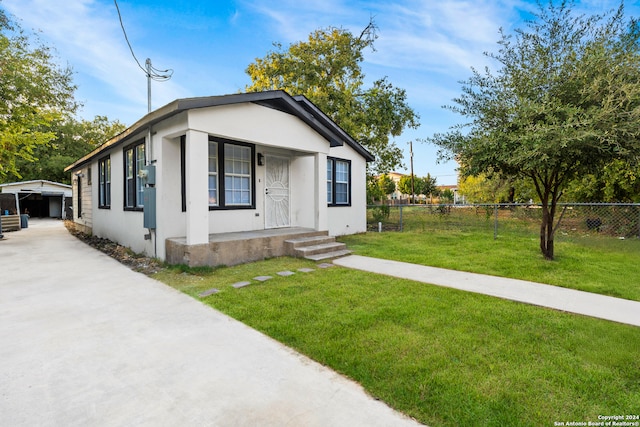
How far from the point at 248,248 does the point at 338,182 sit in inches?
196

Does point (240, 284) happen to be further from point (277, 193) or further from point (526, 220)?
point (526, 220)

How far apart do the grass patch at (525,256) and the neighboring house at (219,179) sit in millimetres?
2034

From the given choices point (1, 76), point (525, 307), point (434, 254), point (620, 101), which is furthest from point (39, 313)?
point (1, 76)

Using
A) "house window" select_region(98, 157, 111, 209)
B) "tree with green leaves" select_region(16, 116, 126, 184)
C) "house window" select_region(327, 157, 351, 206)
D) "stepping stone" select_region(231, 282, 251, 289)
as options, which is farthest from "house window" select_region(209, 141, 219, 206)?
"tree with green leaves" select_region(16, 116, 126, 184)

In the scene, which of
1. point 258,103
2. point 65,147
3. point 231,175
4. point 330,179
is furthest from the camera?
point 65,147

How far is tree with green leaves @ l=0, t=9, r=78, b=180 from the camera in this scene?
31.2 ft

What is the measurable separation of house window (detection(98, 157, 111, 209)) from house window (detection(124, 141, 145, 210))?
Result: 2034 mm

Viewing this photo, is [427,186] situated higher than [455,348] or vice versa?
[427,186]

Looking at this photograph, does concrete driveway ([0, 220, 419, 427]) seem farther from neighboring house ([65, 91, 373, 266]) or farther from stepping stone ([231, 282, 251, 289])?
neighboring house ([65, 91, 373, 266])

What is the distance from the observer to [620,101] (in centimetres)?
482

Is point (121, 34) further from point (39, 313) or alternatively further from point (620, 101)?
point (620, 101)

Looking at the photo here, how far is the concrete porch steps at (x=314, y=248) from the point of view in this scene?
6.78 meters

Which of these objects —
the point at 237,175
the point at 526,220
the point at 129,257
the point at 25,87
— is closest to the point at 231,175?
the point at 237,175

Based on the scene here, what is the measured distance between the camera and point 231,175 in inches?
291
